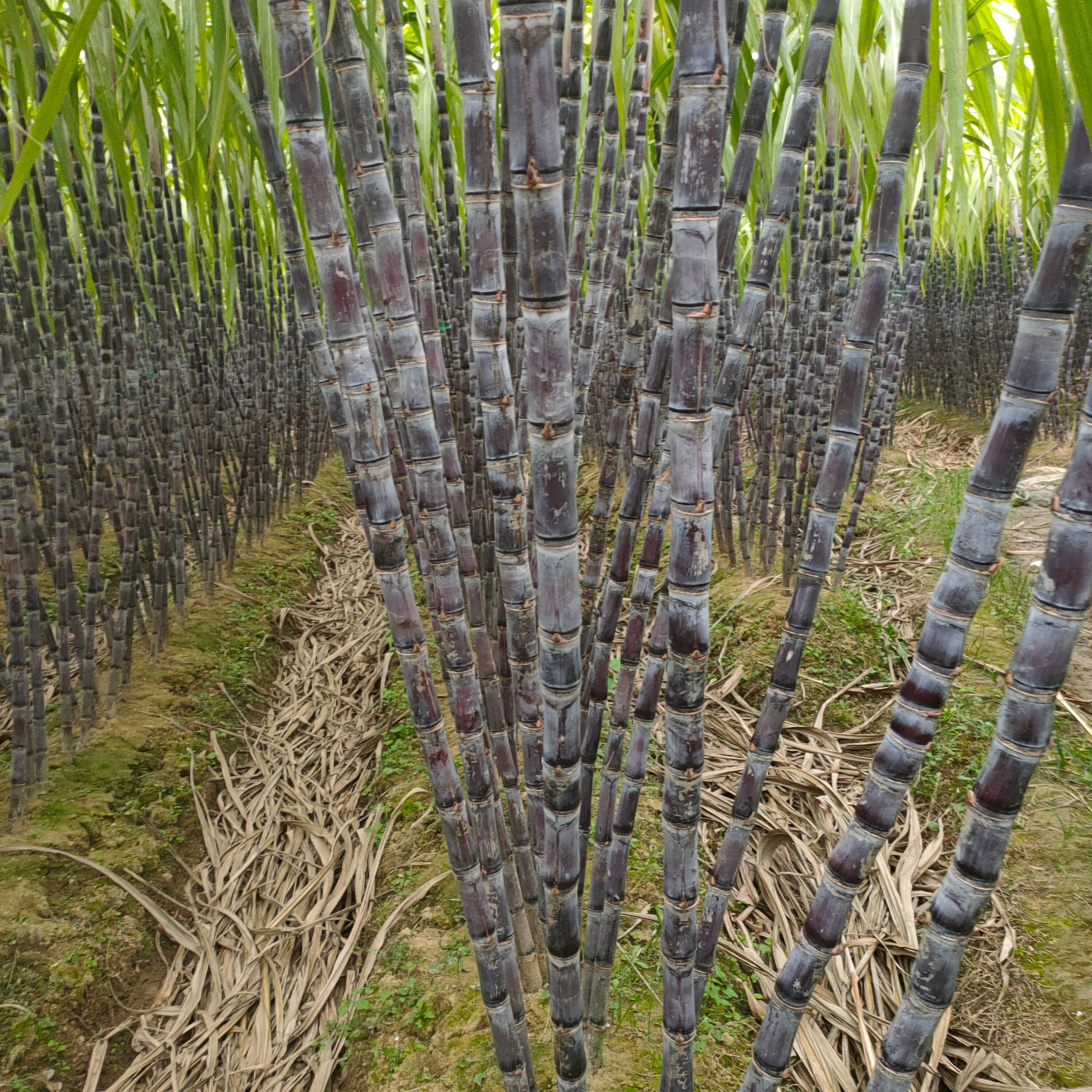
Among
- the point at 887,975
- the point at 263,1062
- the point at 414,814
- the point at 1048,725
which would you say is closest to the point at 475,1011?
the point at 263,1062

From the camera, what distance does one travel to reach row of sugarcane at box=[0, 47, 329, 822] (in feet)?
5.55

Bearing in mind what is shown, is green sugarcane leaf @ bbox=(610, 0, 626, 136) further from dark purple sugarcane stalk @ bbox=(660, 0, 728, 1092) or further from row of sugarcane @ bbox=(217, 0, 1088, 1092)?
dark purple sugarcane stalk @ bbox=(660, 0, 728, 1092)

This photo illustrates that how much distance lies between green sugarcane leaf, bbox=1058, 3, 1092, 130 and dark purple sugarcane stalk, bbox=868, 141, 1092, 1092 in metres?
0.06

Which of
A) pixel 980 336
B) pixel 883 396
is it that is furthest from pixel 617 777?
pixel 980 336

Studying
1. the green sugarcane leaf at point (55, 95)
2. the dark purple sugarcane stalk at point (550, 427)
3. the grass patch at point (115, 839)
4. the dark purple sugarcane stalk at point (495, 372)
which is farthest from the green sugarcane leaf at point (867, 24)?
the grass patch at point (115, 839)

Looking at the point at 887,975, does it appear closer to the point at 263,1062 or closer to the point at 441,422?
the point at 263,1062

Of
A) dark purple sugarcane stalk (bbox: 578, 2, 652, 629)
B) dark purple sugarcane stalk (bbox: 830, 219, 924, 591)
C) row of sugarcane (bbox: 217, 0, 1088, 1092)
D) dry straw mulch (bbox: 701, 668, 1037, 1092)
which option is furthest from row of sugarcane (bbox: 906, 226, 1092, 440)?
row of sugarcane (bbox: 217, 0, 1088, 1092)

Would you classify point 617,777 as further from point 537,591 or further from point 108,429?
point 108,429

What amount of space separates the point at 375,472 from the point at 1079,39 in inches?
22.3

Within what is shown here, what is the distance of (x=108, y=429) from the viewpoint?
1820mm

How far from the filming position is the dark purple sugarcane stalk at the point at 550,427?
0.46 meters

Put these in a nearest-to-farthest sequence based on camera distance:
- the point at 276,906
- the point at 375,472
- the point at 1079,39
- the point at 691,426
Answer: the point at 1079,39, the point at 691,426, the point at 375,472, the point at 276,906

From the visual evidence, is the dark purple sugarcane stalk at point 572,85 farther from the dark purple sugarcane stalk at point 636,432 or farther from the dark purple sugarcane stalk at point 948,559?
the dark purple sugarcane stalk at point 948,559

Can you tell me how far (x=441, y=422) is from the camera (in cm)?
103
